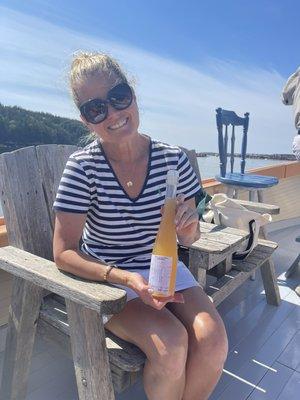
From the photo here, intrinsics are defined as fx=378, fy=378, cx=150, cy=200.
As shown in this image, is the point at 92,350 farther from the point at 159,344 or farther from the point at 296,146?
the point at 296,146

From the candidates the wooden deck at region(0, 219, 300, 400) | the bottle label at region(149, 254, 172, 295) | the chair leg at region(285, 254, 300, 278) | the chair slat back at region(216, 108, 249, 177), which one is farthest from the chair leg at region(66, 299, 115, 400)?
the chair slat back at region(216, 108, 249, 177)

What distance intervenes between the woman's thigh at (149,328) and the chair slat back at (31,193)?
0.54 metres

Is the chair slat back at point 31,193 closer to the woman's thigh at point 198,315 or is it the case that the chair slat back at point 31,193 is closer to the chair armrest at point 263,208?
the woman's thigh at point 198,315

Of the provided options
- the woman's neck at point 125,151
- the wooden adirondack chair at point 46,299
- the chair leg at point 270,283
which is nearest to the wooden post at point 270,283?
the chair leg at point 270,283

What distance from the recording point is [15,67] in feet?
7.57

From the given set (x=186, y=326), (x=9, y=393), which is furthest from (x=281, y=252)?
(x=9, y=393)

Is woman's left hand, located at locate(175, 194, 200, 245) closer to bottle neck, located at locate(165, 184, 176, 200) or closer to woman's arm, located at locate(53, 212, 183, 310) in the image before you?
bottle neck, located at locate(165, 184, 176, 200)

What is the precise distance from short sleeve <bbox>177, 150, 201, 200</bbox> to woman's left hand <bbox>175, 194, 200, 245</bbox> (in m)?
0.19

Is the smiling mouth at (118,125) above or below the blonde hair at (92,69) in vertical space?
below

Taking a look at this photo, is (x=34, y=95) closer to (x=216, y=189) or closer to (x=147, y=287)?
(x=147, y=287)

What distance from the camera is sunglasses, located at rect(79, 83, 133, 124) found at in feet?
4.63

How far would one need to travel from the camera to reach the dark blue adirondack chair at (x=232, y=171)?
302 centimetres

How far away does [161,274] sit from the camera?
1.17m

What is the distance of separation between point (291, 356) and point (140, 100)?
5.25ft
